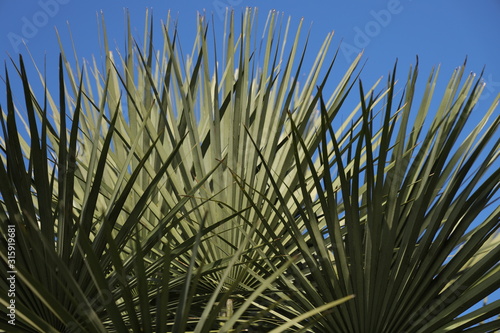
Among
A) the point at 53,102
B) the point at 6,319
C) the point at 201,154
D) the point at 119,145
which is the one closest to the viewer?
the point at 6,319

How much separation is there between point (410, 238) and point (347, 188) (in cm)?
18

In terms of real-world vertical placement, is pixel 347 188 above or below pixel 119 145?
below

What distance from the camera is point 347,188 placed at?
145 centimetres

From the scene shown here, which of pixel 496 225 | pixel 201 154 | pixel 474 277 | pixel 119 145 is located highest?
pixel 119 145

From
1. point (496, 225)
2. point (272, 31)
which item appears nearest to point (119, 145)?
point (272, 31)

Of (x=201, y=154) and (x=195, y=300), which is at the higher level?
(x=201, y=154)

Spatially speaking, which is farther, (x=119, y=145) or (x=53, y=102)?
(x=53, y=102)

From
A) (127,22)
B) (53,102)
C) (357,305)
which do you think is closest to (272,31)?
(127,22)

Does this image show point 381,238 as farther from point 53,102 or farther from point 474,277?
point 53,102

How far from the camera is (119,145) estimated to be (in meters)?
2.22

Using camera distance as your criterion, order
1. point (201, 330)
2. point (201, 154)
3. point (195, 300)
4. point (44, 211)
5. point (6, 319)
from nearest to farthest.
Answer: point (201, 330), point (6, 319), point (44, 211), point (195, 300), point (201, 154)

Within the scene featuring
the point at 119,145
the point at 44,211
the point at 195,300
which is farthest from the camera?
the point at 119,145

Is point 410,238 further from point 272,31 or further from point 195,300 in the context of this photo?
point 272,31

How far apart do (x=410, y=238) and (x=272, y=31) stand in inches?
42.8
